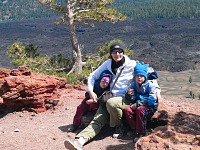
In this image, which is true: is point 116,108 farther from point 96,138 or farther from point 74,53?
point 74,53

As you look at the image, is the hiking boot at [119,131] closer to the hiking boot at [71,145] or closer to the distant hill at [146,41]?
the hiking boot at [71,145]

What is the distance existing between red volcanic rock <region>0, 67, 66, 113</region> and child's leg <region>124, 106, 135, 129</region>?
2.97 meters

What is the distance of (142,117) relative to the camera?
210 inches

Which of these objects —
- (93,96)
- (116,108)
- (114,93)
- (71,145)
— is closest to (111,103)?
(116,108)

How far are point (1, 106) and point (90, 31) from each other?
57000 mm

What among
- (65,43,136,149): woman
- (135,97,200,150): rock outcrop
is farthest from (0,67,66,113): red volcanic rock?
(135,97,200,150): rock outcrop

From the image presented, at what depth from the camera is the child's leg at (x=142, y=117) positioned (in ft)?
17.4

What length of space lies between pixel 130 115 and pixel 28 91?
304 centimetres

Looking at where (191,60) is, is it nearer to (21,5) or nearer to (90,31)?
(90,31)

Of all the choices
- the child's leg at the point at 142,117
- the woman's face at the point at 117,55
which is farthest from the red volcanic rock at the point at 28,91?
the child's leg at the point at 142,117

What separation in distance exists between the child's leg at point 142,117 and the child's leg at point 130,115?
0.12m

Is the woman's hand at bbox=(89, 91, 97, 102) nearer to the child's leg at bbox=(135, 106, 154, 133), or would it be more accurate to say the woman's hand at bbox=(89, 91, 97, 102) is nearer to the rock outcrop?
the child's leg at bbox=(135, 106, 154, 133)

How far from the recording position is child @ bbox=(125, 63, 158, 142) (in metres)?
5.34

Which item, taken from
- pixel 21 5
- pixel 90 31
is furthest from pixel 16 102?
pixel 21 5
